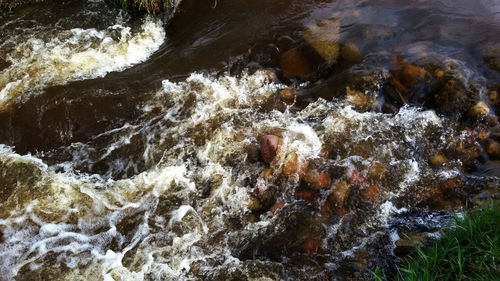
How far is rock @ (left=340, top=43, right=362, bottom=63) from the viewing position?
548 cm

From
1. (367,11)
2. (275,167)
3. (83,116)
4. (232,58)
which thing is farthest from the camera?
(367,11)

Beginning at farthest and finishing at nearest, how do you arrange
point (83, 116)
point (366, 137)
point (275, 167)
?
point (83, 116) → point (366, 137) → point (275, 167)

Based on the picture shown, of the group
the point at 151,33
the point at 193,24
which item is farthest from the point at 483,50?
the point at 151,33

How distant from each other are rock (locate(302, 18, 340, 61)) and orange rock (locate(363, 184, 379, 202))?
7.30 feet

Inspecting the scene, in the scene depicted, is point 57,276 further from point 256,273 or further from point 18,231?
point 256,273

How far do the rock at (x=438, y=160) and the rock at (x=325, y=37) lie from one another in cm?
198

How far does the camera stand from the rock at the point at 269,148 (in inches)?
169

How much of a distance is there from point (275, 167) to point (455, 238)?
6.04 ft

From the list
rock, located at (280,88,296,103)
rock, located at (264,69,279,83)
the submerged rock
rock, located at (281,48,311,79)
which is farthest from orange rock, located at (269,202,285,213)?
the submerged rock

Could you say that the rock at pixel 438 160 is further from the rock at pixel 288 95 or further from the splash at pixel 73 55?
the splash at pixel 73 55

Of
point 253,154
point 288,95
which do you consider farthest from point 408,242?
point 288,95

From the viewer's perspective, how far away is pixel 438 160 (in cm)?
434

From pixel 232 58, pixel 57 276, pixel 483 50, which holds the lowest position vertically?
pixel 57 276

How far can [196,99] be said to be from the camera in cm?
519
